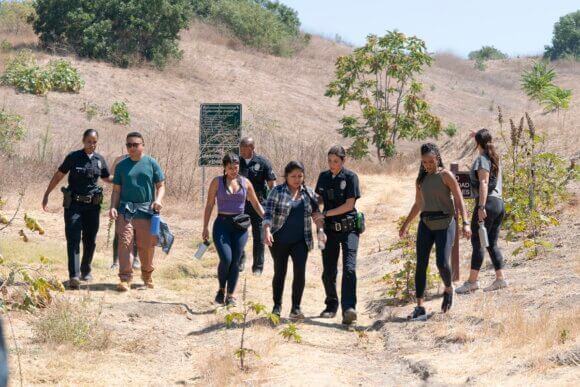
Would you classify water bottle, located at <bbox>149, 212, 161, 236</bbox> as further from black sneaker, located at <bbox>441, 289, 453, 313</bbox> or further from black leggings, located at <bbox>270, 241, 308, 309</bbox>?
black sneaker, located at <bbox>441, 289, 453, 313</bbox>

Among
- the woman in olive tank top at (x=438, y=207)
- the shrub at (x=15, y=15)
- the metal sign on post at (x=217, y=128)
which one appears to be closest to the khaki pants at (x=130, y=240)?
the woman in olive tank top at (x=438, y=207)

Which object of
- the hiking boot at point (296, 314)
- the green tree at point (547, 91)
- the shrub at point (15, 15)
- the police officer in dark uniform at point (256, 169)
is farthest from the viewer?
the shrub at point (15, 15)

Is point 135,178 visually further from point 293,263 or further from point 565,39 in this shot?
point 565,39

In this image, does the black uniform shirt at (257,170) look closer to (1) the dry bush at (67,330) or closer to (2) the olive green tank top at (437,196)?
(2) the olive green tank top at (437,196)

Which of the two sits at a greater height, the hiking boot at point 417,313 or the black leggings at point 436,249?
the black leggings at point 436,249

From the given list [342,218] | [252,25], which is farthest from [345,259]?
[252,25]

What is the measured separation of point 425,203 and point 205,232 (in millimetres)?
2221

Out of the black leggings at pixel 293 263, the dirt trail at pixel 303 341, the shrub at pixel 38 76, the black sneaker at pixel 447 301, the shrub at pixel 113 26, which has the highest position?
the shrub at pixel 113 26

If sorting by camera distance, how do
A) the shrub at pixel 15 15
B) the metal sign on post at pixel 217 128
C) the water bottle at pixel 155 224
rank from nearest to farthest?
the water bottle at pixel 155 224, the metal sign on post at pixel 217 128, the shrub at pixel 15 15

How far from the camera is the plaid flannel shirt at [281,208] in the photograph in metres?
9.02

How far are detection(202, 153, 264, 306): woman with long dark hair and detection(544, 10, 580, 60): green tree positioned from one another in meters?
69.9

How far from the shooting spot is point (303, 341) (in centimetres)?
838

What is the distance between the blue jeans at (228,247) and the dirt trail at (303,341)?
1.36ft

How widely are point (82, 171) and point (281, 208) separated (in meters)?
2.34
